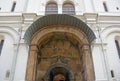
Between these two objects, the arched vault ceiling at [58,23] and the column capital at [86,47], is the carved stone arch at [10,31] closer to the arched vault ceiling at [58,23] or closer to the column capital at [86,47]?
the arched vault ceiling at [58,23]

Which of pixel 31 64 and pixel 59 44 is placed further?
pixel 59 44

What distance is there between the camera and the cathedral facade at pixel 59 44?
10438mm

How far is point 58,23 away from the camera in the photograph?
1155 cm

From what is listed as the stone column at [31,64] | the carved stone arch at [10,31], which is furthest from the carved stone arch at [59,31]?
the carved stone arch at [10,31]

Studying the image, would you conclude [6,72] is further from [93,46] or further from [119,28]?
[119,28]

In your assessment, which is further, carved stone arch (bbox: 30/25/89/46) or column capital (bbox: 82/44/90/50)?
carved stone arch (bbox: 30/25/89/46)

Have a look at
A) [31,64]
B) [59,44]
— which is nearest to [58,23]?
[59,44]

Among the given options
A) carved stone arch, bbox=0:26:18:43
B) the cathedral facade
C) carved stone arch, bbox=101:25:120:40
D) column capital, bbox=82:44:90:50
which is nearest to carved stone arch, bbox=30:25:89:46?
the cathedral facade

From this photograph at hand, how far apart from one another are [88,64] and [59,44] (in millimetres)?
2996

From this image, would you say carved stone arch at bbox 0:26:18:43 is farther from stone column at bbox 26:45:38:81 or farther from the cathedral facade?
stone column at bbox 26:45:38:81

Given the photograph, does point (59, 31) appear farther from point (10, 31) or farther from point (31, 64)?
point (10, 31)

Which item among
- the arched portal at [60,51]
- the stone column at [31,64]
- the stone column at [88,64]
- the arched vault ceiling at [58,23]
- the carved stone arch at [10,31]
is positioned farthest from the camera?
the carved stone arch at [10,31]

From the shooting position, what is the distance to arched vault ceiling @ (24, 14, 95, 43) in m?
10.8

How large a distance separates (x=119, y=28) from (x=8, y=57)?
26.7ft
